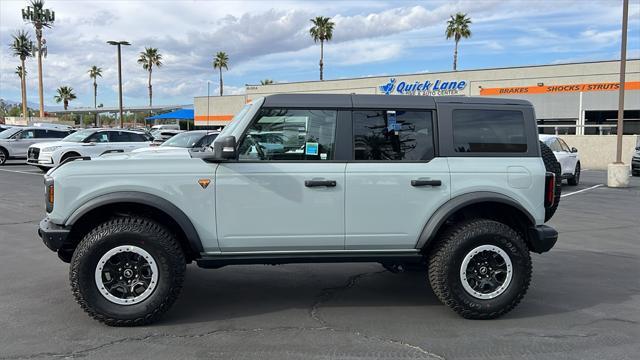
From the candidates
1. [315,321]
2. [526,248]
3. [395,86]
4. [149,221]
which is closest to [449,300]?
[526,248]

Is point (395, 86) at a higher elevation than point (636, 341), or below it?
higher

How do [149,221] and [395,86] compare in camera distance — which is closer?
[149,221]

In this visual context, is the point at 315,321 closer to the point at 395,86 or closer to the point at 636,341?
the point at 636,341

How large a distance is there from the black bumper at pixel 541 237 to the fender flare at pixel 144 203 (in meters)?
2.95

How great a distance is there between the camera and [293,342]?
4.35 metres

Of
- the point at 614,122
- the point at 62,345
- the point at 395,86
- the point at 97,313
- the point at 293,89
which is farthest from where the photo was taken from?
the point at 293,89

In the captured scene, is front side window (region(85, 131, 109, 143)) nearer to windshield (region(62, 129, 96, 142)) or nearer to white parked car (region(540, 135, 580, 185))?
windshield (region(62, 129, 96, 142))

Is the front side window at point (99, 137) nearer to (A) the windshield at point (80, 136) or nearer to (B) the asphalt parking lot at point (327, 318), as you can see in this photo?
(A) the windshield at point (80, 136)

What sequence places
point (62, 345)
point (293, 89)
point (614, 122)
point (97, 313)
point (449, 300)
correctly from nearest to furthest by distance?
point (62, 345), point (97, 313), point (449, 300), point (614, 122), point (293, 89)

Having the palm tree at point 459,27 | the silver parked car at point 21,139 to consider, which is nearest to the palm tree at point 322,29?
the palm tree at point 459,27

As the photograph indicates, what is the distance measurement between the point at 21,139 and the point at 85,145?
6.97 meters

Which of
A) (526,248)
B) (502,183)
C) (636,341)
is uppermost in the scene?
(502,183)

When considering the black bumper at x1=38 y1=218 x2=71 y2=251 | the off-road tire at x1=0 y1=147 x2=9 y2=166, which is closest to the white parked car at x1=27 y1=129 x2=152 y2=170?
the off-road tire at x1=0 y1=147 x2=9 y2=166

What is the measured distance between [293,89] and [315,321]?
39745 millimetres
